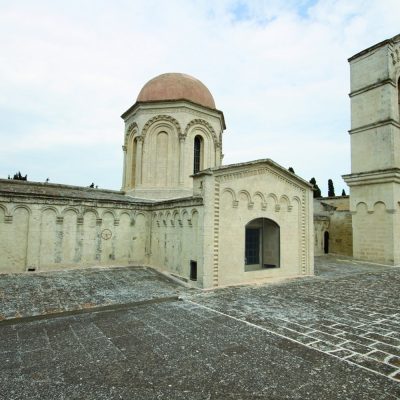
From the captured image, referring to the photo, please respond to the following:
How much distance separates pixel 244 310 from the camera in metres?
8.57

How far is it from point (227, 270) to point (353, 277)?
23.2 ft

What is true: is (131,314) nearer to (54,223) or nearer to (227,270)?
(227,270)

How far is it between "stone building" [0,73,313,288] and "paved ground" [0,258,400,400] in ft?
7.31

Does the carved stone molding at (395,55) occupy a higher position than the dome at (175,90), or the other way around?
the carved stone molding at (395,55)

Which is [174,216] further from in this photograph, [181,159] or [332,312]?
[332,312]

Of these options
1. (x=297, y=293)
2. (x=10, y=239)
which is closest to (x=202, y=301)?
(x=297, y=293)

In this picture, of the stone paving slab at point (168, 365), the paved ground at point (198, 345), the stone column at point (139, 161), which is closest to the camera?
the stone paving slab at point (168, 365)

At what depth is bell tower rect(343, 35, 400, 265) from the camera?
19531 millimetres

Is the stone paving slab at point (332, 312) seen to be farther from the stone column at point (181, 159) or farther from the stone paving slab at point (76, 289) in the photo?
the stone column at point (181, 159)

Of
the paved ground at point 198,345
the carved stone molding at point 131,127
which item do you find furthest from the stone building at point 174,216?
the paved ground at point 198,345

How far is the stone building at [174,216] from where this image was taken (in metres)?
12.5

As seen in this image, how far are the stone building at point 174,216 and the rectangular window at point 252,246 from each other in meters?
0.05

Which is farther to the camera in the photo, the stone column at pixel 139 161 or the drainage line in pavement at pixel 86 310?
the stone column at pixel 139 161

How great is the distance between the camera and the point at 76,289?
1073 centimetres
